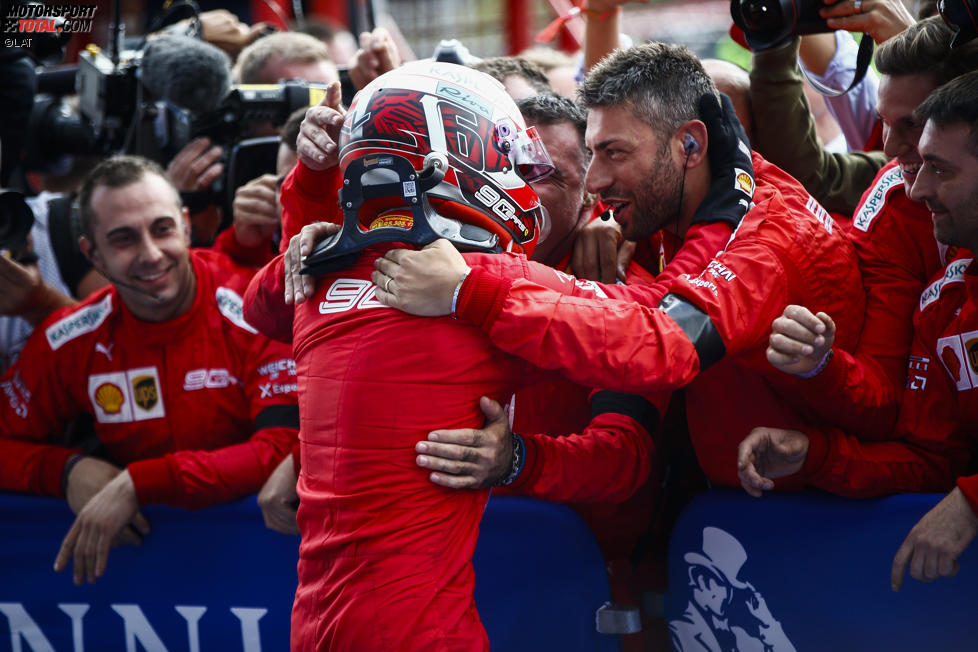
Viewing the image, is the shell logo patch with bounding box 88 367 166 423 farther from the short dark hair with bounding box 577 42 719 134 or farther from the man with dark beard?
the short dark hair with bounding box 577 42 719 134

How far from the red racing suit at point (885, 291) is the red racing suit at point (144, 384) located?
1.73 meters

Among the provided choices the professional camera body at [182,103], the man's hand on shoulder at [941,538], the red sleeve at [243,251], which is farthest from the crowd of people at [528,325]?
the professional camera body at [182,103]

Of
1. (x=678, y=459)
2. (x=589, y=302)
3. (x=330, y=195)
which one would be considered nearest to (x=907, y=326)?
(x=678, y=459)

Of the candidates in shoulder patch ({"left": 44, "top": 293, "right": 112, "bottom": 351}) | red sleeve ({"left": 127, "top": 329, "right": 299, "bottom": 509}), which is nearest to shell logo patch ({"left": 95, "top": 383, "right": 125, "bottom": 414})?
shoulder patch ({"left": 44, "top": 293, "right": 112, "bottom": 351})

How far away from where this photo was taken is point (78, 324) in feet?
11.4

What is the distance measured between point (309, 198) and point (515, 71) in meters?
1.03

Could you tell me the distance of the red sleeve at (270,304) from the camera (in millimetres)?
2449

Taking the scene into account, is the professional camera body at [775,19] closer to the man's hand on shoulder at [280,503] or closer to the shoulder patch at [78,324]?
the man's hand on shoulder at [280,503]

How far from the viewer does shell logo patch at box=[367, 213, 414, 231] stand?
2.07m

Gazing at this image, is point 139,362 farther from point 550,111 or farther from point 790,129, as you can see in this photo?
point 790,129

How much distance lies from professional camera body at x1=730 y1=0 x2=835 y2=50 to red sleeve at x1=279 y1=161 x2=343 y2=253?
3.98 feet

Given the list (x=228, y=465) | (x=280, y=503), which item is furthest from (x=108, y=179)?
(x=280, y=503)

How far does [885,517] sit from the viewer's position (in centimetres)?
224

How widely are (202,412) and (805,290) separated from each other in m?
2.03
